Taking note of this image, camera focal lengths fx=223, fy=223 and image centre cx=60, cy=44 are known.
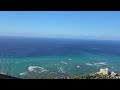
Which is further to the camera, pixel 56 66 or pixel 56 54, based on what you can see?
pixel 56 54

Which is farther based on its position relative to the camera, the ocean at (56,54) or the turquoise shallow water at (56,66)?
the ocean at (56,54)

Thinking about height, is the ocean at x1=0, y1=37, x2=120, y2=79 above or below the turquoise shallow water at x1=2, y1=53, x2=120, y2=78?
above

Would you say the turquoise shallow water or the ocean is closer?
the turquoise shallow water

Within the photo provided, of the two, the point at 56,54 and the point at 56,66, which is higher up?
the point at 56,54

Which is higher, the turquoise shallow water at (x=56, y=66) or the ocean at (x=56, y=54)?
the ocean at (x=56, y=54)
